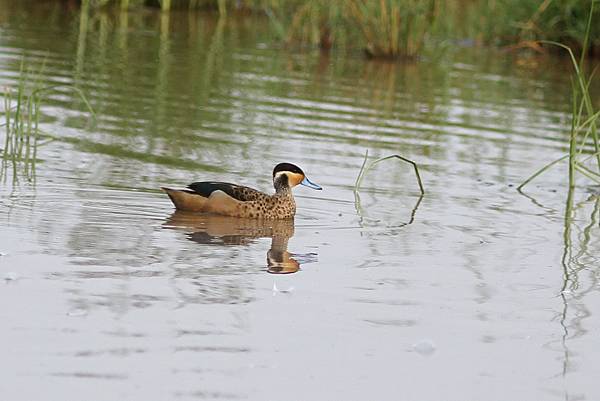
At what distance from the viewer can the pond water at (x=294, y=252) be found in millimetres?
6160

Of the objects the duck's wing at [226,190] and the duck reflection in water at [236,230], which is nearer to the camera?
the duck reflection in water at [236,230]

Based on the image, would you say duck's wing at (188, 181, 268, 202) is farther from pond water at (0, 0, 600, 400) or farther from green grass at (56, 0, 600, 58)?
green grass at (56, 0, 600, 58)

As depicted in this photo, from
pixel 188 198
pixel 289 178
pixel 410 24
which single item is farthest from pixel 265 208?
pixel 410 24

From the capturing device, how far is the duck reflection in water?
8.80 meters

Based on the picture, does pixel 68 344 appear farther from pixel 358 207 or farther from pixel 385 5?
pixel 385 5

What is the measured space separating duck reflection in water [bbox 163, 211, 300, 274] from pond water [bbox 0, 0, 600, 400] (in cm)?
3

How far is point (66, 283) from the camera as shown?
7348mm

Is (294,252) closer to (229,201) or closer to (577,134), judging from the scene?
(229,201)

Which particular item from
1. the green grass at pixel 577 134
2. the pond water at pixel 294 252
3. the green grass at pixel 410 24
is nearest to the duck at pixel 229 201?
the pond water at pixel 294 252

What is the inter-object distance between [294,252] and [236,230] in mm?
851

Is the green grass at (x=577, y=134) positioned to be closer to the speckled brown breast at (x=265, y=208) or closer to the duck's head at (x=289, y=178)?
the duck's head at (x=289, y=178)

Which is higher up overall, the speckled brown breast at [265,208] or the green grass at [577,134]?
the green grass at [577,134]

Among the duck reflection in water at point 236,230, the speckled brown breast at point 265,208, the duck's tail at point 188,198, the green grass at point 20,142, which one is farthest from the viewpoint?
the green grass at point 20,142

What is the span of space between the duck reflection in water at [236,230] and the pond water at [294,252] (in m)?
0.03
